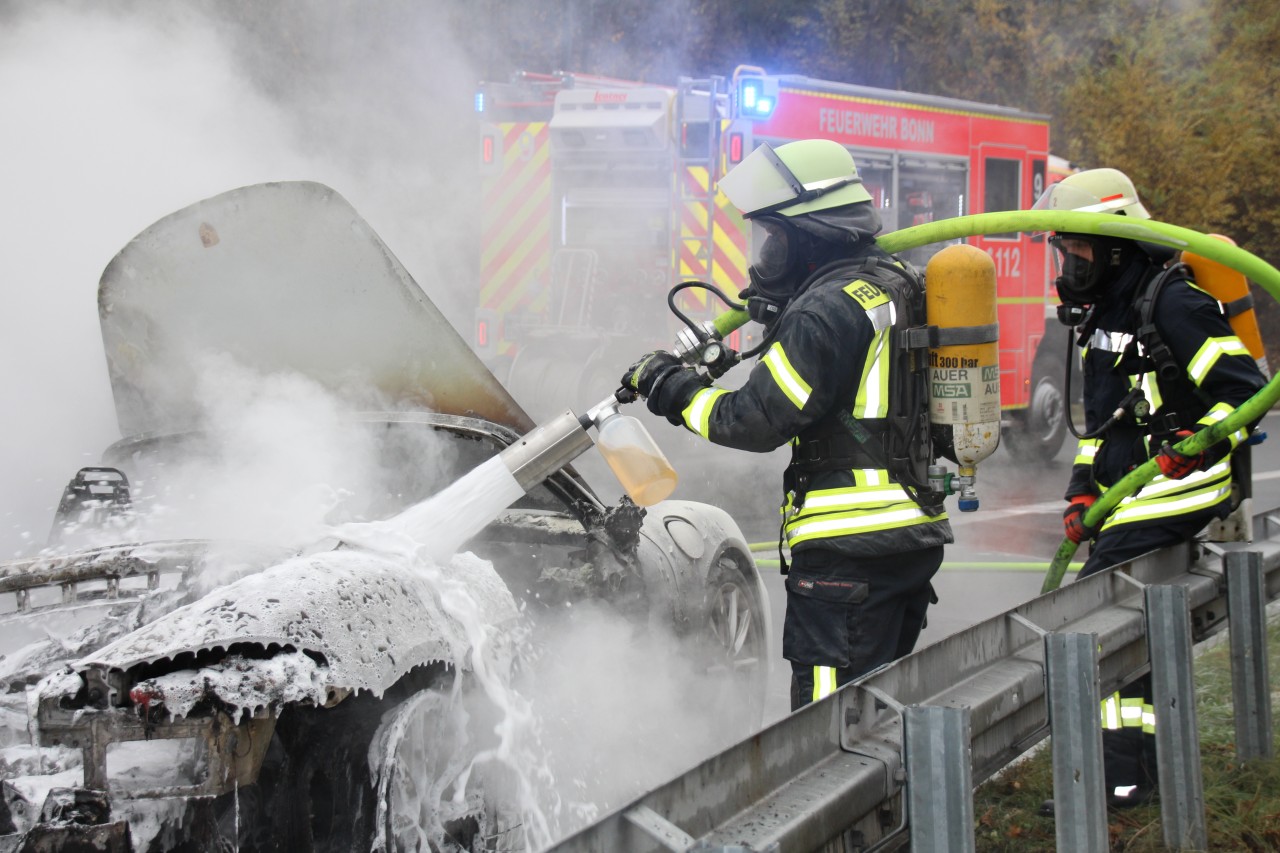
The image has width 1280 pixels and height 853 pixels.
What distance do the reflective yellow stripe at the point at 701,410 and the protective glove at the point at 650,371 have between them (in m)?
0.11

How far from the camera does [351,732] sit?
2586 mm

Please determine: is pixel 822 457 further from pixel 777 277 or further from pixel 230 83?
pixel 230 83

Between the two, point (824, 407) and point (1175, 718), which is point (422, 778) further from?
point (1175, 718)

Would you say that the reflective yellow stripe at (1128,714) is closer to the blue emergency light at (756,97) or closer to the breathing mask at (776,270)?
the breathing mask at (776,270)

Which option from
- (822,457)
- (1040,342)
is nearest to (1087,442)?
(822,457)

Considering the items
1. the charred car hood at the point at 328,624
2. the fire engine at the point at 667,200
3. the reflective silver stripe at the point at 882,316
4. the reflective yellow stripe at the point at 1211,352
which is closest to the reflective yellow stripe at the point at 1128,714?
the reflective yellow stripe at the point at 1211,352

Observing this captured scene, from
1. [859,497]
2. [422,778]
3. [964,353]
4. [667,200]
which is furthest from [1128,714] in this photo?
[667,200]

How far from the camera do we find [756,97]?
10219mm

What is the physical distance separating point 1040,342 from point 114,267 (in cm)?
1033

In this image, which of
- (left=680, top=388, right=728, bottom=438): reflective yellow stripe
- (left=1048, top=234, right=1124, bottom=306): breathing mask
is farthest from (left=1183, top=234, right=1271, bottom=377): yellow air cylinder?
(left=680, top=388, right=728, bottom=438): reflective yellow stripe

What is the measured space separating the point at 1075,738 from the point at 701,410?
45.4 inches

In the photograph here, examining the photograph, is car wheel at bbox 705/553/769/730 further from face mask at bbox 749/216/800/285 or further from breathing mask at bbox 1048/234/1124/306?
breathing mask at bbox 1048/234/1124/306

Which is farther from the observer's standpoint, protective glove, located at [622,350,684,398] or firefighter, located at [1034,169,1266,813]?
firefighter, located at [1034,169,1266,813]

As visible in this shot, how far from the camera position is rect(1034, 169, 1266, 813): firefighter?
13.2ft
